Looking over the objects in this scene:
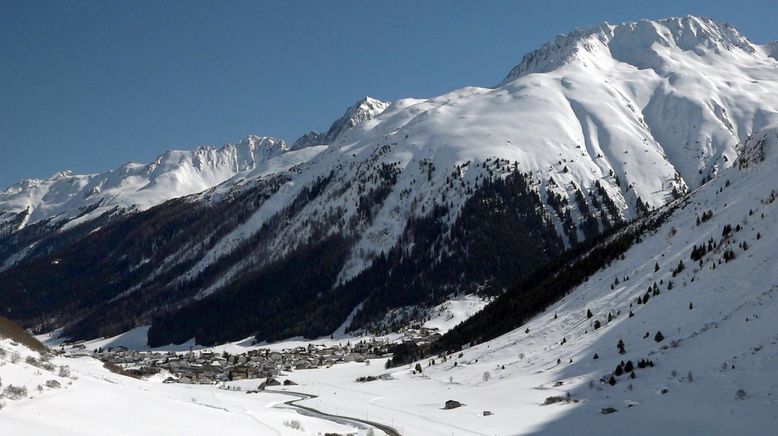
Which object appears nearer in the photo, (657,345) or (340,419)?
(340,419)

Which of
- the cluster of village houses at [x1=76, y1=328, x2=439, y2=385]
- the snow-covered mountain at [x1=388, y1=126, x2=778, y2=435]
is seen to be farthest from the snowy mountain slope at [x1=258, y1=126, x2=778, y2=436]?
the cluster of village houses at [x1=76, y1=328, x2=439, y2=385]

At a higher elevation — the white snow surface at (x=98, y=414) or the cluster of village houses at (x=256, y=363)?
the white snow surface at (x=98, y=414)

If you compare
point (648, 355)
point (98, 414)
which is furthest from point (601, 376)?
point (98, 414)

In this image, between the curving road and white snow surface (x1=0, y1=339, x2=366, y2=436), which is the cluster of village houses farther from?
white snow surface (x1=0, y1=339, x2=366, y2=436)

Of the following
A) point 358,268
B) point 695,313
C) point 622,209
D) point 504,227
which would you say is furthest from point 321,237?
point 695,313

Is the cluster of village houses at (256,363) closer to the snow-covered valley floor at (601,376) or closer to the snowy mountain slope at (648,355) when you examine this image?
the snow-covered valley floor at (601,376)

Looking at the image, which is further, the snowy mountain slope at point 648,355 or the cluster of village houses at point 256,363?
the cluster of village houses at point 256,363

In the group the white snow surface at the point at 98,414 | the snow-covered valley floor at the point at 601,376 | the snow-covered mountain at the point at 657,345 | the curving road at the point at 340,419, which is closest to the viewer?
the white snow surface at the point at 98,414

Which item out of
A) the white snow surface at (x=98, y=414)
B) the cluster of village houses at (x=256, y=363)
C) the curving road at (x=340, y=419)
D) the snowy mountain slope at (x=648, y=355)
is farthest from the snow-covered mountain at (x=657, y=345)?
the cluster of village houses at (x=256, y=363)

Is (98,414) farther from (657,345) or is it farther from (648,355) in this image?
(657,345)
